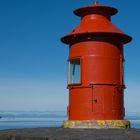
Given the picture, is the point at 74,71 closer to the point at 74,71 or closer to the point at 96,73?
the point at 74,71

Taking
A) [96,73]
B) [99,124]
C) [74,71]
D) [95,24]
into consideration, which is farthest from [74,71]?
[99,124]

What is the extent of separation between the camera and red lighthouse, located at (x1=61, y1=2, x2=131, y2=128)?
11.5 m

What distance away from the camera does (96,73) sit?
37.8 feet

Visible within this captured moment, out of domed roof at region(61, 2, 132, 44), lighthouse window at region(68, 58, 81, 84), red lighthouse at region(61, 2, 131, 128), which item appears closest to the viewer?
red lighthouse at region(61, 2, 131, 128)

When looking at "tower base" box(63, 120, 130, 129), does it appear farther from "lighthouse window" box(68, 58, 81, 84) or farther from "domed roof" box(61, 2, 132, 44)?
"domed roof" box(61, 2, 132, 44)

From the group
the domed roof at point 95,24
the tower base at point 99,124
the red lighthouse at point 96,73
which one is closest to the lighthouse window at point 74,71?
the red lighthouse at point 96,73

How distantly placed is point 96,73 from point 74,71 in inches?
35.9

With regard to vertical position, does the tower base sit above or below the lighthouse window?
below

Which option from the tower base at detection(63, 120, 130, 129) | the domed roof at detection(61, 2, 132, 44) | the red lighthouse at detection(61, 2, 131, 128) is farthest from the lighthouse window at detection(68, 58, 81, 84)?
the tower base at detection(63, 120, 130, 129)

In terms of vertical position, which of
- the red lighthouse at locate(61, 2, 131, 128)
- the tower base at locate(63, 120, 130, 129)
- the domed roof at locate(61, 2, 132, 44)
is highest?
the domed roof at locate(61, 2, 132, 44)

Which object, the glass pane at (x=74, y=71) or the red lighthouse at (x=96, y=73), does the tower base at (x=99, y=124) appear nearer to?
the red lighthouse at (x=96, y=73)

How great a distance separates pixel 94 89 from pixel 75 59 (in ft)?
3.56

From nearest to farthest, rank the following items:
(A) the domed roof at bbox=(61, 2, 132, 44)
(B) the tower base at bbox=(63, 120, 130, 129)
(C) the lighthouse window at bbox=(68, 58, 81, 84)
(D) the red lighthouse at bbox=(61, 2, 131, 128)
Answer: (B) the tower base at bbox=(63, 120, 130, 129), (D) the red lighthouse at bbox=(61, 2, 131, 128), (A) the domed roof at bbox=(61, 2, 132, 44), (C) the lighthouse window at bbox=(68, 58, 81, 84)

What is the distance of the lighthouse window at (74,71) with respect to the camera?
1202 cm
